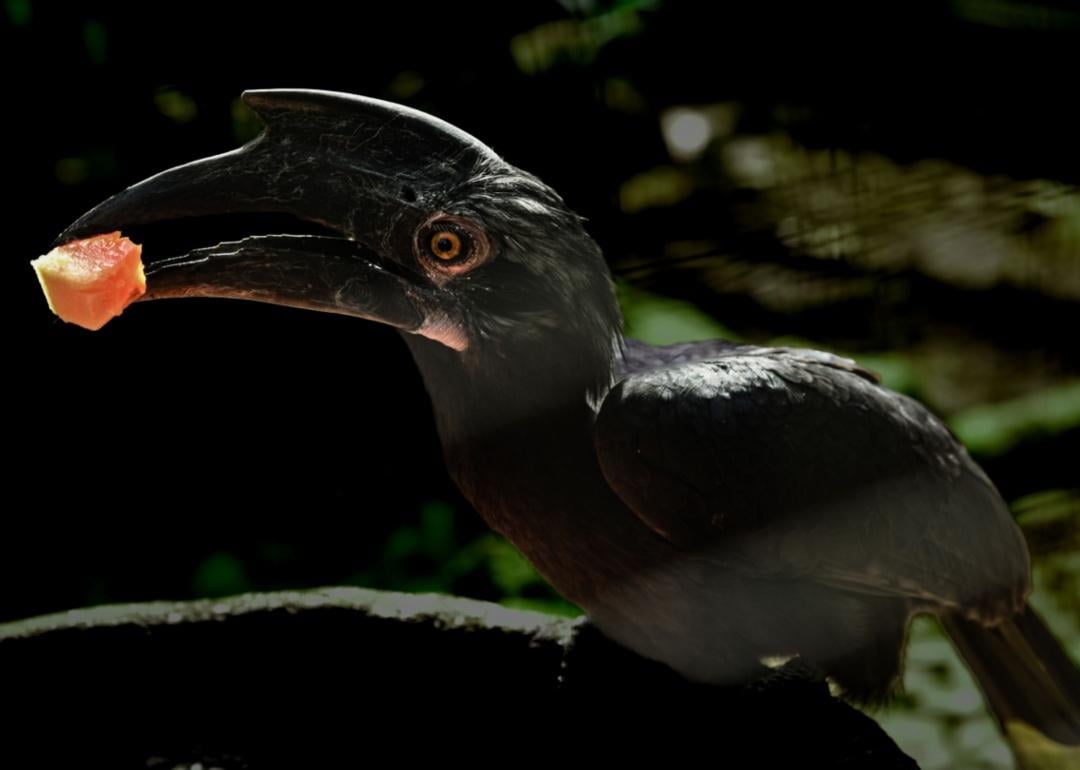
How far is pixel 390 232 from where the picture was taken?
55.7 inches

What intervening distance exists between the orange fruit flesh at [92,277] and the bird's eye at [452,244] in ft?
0.93

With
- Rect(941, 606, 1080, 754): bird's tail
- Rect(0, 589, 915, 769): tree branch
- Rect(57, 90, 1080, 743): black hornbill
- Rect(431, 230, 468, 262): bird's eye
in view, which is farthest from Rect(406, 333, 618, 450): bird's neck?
Rect(941, 606, 1080, 754): bird's tail

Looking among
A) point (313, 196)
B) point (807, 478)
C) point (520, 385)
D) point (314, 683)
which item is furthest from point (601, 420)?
point (314, 683)

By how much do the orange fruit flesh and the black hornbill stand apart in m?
0.02

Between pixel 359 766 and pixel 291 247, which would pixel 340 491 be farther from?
pixel 291 247

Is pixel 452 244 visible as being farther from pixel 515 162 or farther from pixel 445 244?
pixel 515 162

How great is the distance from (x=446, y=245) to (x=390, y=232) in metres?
0.06

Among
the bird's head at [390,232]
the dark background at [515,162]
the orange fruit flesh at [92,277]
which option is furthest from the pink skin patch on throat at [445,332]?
the dark background at [515,162]

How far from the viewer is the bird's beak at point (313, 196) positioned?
1.38 m

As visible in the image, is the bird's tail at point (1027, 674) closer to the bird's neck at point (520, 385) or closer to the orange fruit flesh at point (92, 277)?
the bird's neck at point (520, 385)

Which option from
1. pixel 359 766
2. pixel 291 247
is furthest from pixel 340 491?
pixel 291 247

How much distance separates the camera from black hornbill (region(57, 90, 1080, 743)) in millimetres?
1396

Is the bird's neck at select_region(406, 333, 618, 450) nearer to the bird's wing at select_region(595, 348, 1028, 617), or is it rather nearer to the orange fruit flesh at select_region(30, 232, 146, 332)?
the bird's wing at select_region(595, 348, 1028, 617)

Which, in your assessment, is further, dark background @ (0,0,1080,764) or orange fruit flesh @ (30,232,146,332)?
dark background @ (0,0,1080,764)
